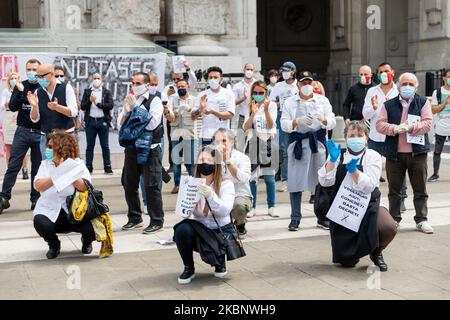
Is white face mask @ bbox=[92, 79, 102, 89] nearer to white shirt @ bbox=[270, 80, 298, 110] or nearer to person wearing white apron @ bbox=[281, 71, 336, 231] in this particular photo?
white shirt @ bbox=[270, 80, 298, 110]

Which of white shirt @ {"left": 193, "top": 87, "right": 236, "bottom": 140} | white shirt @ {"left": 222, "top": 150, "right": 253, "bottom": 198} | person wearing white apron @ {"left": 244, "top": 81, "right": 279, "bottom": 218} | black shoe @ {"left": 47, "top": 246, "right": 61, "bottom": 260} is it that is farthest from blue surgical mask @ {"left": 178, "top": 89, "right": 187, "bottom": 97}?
black shoe @ {"left": 47, "top": 246, "right": 61, "bottom": 260}

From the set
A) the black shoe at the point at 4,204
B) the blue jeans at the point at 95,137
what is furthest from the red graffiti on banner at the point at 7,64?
the black shoe at the point at 4,204

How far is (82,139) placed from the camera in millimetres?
15094

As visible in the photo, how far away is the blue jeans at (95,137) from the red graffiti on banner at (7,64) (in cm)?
166

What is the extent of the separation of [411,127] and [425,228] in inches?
44.9

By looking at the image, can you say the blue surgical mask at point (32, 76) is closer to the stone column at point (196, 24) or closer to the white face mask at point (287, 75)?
the white face mask at point (287, 75)

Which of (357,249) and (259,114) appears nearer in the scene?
(357,249)

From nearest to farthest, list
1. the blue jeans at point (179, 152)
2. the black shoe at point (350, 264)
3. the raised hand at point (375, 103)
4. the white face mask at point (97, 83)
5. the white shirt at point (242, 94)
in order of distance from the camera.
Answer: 1. the black shoe at point (350, 264)
2. the raised hand at point (375, 103)
3. the blue jeans at point (179, 152)
4. the white shirt at point (242, 94)
5. the white face mask at point (97, 83)

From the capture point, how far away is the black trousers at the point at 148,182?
29.9 feet

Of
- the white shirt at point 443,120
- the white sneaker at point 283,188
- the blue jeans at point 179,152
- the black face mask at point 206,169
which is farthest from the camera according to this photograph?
the white shirt at point 443,120

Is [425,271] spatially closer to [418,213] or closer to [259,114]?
[418,213]

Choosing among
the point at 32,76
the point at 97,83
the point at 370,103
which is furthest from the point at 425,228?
the point at 97,83

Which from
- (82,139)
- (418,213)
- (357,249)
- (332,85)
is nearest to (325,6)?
(332,85)

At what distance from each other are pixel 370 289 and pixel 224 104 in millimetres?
4896
